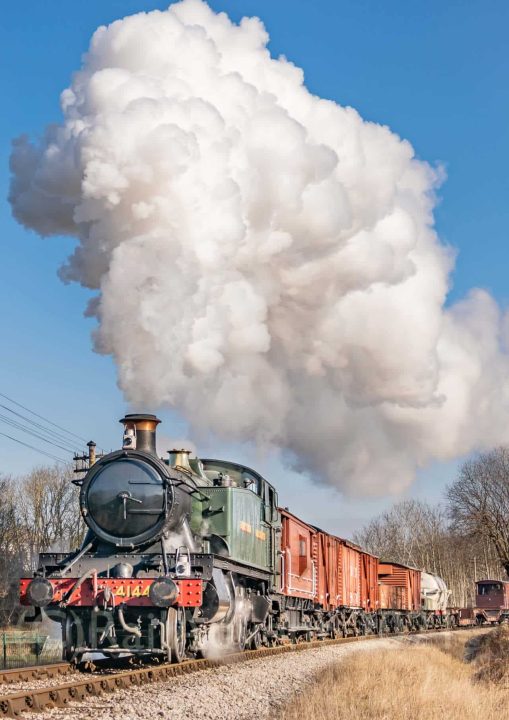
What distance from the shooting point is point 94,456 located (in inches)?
1248

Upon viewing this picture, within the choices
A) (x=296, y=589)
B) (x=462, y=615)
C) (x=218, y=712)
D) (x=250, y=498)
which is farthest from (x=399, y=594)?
(x=218, y=712)

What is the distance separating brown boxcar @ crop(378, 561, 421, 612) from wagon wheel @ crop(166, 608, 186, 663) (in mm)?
23178

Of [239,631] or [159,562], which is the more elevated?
[159,562]

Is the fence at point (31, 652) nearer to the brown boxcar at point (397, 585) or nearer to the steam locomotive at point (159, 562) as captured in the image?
the steam locomotive at point (159, 562)

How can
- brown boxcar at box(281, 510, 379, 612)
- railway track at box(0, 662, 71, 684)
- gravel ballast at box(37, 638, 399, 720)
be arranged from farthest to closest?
brown boxcar at box(281, 510, 379, 612)
railway track at box(0, 662, 71, 684)
gravel ballast at box(37, 638, 399, 720)

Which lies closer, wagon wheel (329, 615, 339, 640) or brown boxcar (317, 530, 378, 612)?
brown boxcar (317, 530, 378, 612)

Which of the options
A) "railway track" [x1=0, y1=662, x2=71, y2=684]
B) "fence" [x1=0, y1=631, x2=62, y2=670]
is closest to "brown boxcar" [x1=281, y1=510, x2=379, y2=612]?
"fence" [x1=0, y1=631, x2=62, y2=670]

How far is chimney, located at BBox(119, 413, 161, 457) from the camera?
534 inches

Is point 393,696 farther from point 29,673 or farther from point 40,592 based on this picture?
point 40,592

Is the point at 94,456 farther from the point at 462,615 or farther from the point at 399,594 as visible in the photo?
the point at 462,615

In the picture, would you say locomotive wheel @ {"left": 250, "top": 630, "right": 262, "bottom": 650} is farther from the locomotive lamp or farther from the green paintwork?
the locomotive lamp

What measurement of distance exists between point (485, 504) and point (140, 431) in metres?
51.4

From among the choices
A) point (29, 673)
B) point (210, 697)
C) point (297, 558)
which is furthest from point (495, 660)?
point (29, 673)

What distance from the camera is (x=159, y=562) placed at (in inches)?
498
